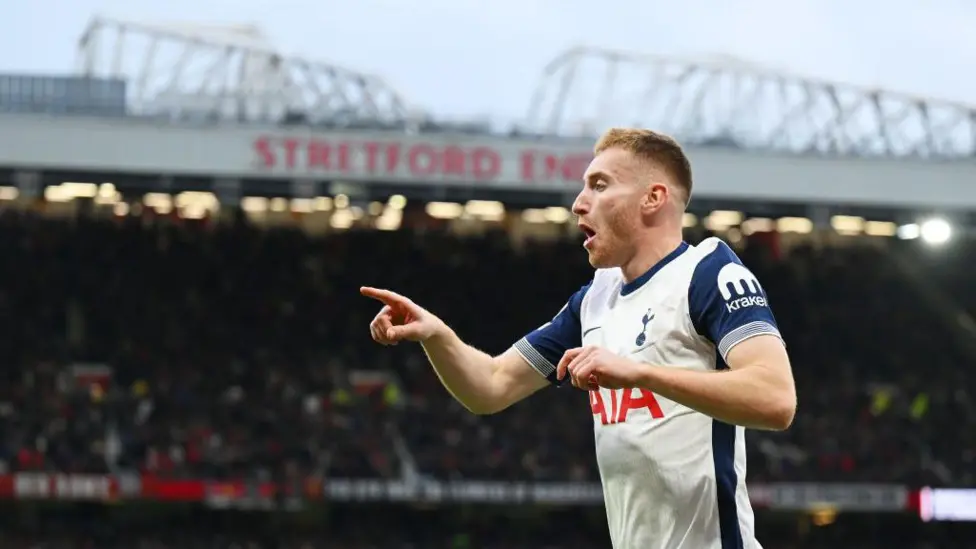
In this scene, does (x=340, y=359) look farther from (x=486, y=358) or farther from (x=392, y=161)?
(x=486, y=358)

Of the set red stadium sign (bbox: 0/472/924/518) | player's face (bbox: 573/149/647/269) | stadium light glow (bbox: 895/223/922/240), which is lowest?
red stadium sign (bbox: 0/472/924/518)

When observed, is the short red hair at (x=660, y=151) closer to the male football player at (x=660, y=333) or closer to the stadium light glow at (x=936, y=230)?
the male football player at (x=660, y=333)

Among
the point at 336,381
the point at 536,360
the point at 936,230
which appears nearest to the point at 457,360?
the point at 536,360

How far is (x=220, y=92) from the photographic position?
23234mm

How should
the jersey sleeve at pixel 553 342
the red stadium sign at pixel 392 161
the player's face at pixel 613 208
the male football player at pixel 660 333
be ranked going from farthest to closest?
the red stadium sign at pixel 392 161, the jersey sleeve at pixel 553 342, the player's face at pixel 613 208, the male football player at pixel 660 333

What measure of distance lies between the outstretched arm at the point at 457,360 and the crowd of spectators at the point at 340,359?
19220 millimetres

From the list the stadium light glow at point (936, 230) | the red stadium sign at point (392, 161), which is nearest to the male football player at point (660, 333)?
the red stadium sign at point (392, 161)

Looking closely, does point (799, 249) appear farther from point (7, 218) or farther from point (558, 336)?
point (558, 336)

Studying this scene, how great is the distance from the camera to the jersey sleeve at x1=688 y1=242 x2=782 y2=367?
3762mm

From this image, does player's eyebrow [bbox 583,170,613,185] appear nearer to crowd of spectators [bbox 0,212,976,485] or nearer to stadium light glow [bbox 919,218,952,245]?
crowd of spectators [bbox 0,212,976,485]

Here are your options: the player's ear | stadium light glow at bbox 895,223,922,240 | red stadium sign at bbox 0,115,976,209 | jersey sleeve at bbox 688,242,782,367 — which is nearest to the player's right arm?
the player's ear

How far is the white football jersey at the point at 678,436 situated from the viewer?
13.0 feet

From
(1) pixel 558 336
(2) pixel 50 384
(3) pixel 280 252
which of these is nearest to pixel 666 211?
(1) pixel 558 336

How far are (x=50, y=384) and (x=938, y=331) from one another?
1607cm
